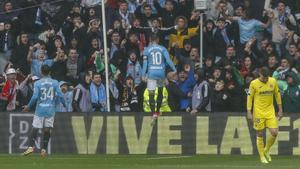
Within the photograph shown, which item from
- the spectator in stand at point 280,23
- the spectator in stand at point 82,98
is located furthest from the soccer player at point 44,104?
the spectator in stand at point 280,23

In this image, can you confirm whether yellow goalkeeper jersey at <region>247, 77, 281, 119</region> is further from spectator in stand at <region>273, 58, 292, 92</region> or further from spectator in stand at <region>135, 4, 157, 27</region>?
spectator in stand at <region>135, 4, 157, 27</region>

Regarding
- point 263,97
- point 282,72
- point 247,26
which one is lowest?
point 263,97

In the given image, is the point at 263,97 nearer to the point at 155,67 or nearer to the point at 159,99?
the point at 159,99

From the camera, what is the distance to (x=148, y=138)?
26.8 metres

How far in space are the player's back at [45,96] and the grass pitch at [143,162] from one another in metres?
1.19

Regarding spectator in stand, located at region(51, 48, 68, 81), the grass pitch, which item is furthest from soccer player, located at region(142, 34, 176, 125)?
spectator in stand, located at region(51, 48, 68, 81)

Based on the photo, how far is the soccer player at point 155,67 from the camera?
26.8m

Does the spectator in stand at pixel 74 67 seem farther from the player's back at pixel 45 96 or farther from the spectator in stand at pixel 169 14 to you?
the player's back at pixel 45 96

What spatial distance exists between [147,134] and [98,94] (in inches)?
81.6

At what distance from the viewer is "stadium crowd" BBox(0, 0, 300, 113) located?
27.4m

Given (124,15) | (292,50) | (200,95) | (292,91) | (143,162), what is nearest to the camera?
(143,162)

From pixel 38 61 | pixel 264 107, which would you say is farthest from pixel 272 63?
pixel 38 61

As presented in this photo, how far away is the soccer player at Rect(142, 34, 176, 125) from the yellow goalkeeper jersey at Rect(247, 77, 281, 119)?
3.72 meters

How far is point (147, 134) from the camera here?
87.9 ft
